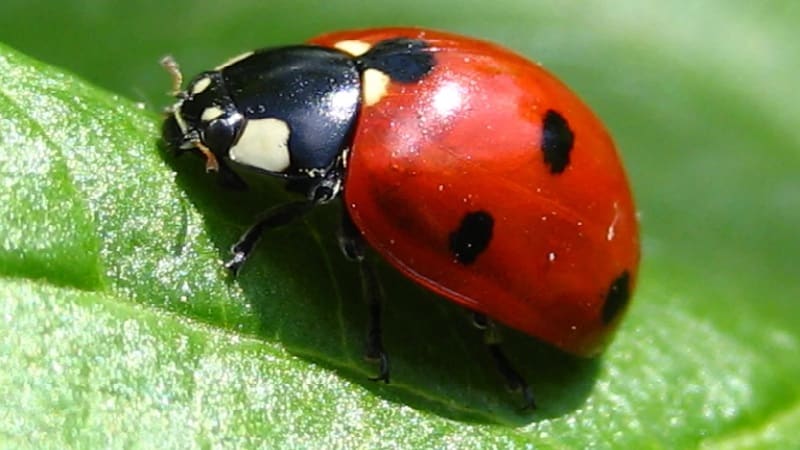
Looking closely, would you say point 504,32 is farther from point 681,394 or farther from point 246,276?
point 246,276

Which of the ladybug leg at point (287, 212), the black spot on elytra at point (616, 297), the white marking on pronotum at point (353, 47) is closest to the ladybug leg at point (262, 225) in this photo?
the ladybug leg at point (287, 212)

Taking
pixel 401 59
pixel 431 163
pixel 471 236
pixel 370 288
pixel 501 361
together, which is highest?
pixel 401 59

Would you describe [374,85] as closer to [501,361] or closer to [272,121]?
[272,121]

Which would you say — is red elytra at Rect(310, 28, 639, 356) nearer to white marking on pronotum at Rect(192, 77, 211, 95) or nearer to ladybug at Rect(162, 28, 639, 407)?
ladybug at Rect(162, 28, 639, 407)

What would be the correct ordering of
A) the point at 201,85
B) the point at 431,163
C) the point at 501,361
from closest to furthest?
the point at 431,163, the point at 201,85, the point at 501,361

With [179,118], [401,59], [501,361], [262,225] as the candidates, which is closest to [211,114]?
[179,118]

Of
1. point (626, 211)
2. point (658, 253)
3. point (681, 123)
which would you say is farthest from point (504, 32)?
point (626, 211)
